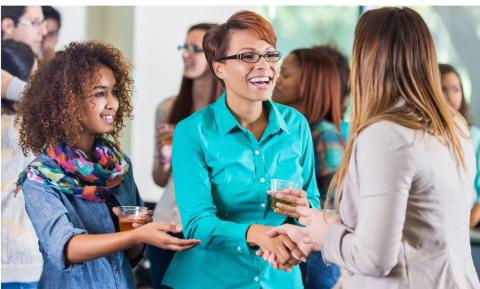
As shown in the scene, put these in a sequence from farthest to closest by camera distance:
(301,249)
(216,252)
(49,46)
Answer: (49,46) < (216,252) < (301,249)

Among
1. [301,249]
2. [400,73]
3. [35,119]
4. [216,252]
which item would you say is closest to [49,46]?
[35,119]

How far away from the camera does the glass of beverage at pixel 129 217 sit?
2.28 m

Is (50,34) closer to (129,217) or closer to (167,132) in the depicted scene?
(167,132)

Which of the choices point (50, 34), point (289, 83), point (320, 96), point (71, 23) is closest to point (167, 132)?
point (289, 83)

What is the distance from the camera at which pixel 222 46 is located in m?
2.44

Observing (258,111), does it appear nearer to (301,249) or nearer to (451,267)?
(301,249)

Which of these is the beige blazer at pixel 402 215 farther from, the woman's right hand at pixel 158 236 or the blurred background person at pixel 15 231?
the blurred background person at pixel 15 231

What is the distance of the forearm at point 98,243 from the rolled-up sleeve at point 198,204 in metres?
0.22

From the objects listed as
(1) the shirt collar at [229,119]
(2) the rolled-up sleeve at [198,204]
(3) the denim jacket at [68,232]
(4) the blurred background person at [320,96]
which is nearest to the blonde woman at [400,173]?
(2) the rolled-up sleeve at [198,204]

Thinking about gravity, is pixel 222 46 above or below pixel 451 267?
above

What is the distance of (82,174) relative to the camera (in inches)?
90.4

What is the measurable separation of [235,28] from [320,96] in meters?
1.18

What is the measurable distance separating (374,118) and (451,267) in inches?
15.1

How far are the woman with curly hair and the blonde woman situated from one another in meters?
0.64
